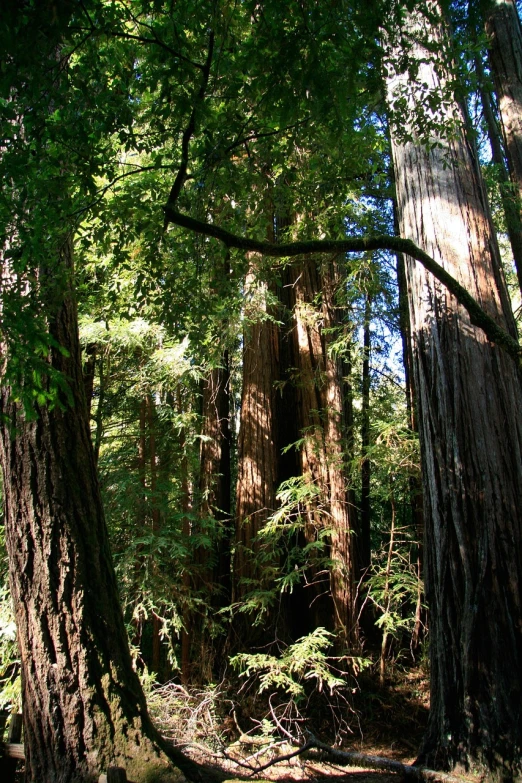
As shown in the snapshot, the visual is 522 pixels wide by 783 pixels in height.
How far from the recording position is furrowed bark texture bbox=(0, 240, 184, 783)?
11.2 feet

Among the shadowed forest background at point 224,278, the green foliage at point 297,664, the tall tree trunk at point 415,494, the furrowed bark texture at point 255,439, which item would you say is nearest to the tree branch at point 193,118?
the shadowed forest background at point 224,278

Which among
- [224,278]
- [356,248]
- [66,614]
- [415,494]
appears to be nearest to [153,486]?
[415,494]

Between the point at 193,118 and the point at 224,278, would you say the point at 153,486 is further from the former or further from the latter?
the point at 193,118

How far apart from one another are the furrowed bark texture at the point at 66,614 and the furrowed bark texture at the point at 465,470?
179 cm

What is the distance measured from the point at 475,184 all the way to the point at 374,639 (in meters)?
6.79

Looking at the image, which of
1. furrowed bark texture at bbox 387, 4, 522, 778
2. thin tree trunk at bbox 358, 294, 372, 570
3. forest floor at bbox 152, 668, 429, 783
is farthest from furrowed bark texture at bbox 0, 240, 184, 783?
thin tree trunk at bbox 358, 294, 372, 570

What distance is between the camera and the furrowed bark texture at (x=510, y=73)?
799cm

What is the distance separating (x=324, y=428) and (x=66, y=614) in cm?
513

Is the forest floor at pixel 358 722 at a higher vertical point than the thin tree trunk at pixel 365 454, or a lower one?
lower

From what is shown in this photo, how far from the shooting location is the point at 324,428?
8.15 metres

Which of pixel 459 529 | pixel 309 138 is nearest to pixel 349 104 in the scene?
pixel 309 138

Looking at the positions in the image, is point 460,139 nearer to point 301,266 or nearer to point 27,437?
point 27,437

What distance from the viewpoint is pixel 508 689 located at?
309cm

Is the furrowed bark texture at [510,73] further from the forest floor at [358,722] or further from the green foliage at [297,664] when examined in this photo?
the forest floor at [358,722]
